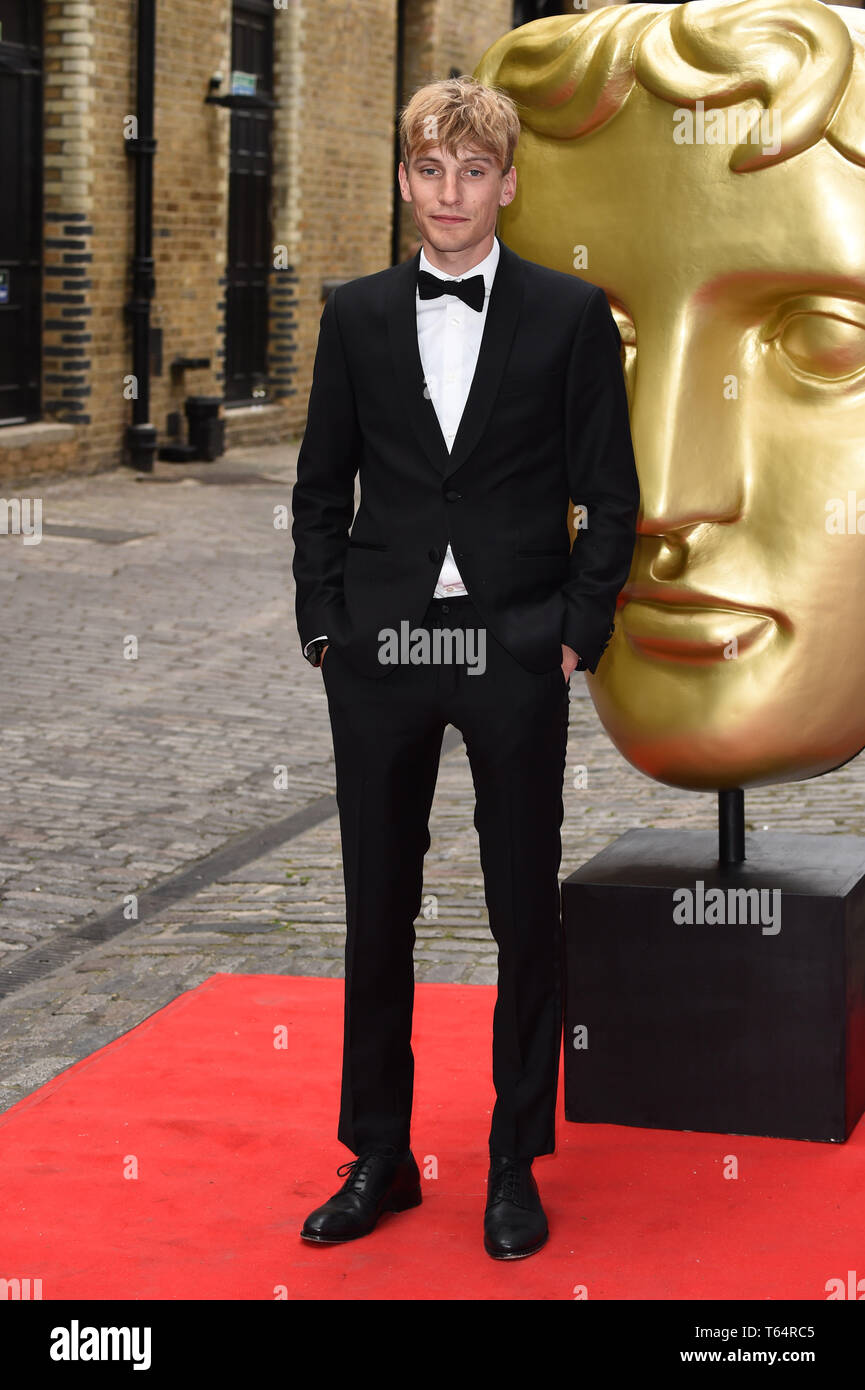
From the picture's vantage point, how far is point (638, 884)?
4043mm

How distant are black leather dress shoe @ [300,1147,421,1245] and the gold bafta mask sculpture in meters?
0.94

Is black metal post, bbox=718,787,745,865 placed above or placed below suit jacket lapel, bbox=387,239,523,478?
below

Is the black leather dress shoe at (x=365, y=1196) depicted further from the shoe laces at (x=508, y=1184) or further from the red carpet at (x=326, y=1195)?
the shoe laces at (x=508, y=1184)

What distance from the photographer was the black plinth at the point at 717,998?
3.95 metres

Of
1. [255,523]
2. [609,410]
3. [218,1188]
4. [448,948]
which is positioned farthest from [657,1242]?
[255,523]

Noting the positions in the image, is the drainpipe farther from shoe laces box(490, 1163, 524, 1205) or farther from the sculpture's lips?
shoe laces box(490, 1163, 524, 1205)

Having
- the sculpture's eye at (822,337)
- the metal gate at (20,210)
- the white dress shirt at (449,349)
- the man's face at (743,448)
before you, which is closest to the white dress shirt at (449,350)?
the white dress shirt at (449,349)

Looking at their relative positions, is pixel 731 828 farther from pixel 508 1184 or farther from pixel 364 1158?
pixel 364 1158

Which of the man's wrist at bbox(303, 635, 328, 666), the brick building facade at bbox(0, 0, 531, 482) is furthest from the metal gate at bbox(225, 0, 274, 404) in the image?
the man's wrist at bbox(303, 635, 328, 666)

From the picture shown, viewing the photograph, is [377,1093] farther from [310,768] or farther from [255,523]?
[255,523]

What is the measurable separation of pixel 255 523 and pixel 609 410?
10.4 metres

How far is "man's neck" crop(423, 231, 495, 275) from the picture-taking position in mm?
3451

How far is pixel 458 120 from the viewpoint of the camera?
3.34 m

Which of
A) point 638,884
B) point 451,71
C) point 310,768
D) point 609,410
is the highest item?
point 451,71
